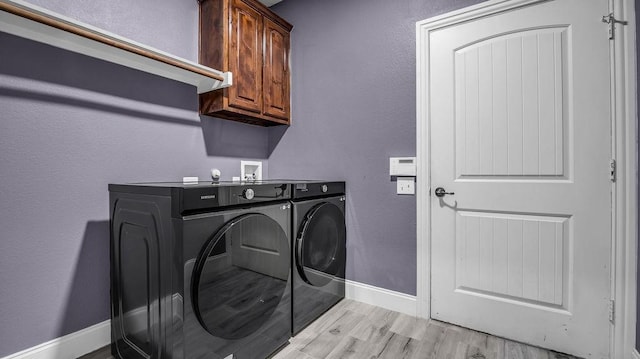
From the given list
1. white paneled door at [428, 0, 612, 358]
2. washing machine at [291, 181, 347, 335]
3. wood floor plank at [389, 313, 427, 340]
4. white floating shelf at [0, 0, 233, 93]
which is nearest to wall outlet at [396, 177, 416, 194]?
white paneled door at [428, 0, 612, 358]

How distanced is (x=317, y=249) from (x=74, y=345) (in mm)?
1437

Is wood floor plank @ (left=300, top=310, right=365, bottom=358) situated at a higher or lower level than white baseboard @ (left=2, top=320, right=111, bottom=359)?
lower

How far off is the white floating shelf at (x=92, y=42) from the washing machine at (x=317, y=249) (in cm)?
98

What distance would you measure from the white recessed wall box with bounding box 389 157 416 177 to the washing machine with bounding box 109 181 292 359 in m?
0.87

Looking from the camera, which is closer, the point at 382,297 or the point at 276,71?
the point at 382,297

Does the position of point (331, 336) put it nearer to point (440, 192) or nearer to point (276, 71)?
point (440, 192)

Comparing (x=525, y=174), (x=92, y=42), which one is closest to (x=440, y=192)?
(x=525, y=174)

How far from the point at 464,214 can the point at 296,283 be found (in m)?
1.18

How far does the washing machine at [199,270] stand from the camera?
1.15 metres

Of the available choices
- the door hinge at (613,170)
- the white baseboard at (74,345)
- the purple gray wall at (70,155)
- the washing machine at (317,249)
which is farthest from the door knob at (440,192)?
the white baseboard at (74,345)

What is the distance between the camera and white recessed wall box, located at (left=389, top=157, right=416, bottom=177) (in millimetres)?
1985

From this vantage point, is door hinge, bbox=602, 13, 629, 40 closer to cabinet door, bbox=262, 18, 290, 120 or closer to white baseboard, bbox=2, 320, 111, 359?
cabinet door, bbox=262, 18, 290, 120

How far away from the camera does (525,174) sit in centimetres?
166

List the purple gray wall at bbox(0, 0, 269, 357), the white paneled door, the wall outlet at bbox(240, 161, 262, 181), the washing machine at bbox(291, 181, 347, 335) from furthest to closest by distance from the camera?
1. the wall outlet at bbox(240, 161, 262, 181)
2. the washing machine at bbox(291, 181, 347, 335)
3. the white paneled door
4. the purple gray wall at bbox(0, 0, 269, 357)
